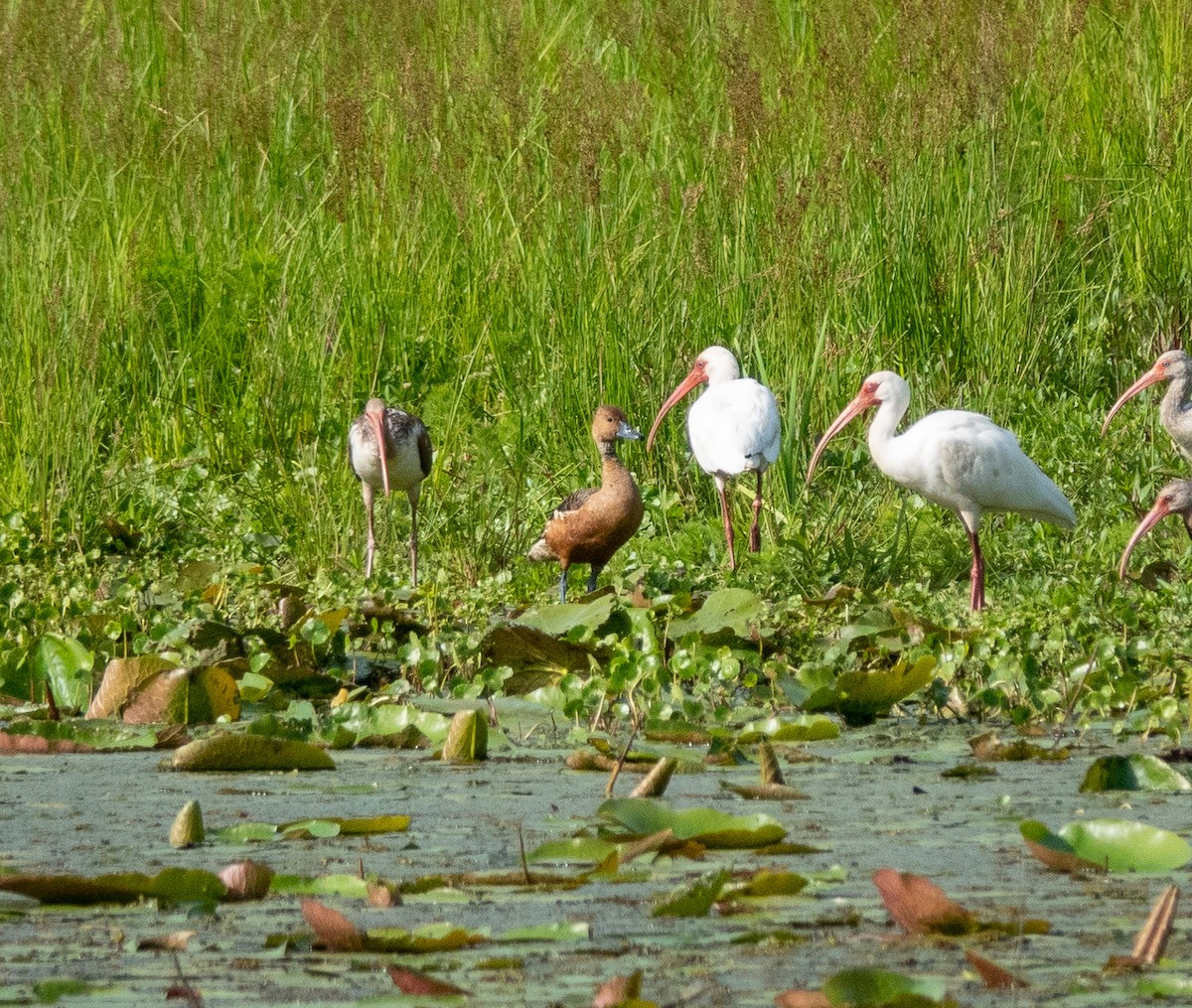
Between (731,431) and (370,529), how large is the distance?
1.41 m

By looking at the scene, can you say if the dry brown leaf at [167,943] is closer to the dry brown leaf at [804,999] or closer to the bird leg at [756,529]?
the dry brown leaf at [804,999]

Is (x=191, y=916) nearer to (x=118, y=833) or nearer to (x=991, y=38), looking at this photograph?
(x=118, y=833)

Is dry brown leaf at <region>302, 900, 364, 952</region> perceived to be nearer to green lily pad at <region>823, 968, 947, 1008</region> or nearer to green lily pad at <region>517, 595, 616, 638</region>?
green lily pad at <region>823, 968, 947, 1008</region>

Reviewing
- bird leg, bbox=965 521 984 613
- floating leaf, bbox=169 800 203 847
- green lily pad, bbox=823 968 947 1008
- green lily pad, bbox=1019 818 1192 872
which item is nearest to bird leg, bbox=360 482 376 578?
bird leg, bbox=965 521 984 613

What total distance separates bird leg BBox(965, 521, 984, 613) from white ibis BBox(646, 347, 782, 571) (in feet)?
2.60

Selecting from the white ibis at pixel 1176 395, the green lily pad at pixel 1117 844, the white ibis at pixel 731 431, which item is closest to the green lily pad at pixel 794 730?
the green lily pad at pixel 1117 844

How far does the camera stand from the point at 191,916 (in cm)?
299

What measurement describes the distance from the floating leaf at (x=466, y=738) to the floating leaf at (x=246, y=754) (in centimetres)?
28

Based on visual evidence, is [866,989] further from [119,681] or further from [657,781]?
[119,681]

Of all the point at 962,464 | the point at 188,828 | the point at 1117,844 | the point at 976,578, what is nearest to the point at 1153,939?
the point at 1117,844

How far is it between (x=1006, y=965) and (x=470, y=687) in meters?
2.47

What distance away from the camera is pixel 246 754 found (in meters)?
4.18

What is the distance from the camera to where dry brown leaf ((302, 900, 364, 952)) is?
2.73 meters

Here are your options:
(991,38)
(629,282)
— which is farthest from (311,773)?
(991,38)
